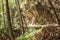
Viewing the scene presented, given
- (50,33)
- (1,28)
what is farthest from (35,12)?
(50,33)

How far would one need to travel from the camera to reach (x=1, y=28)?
11852 mm

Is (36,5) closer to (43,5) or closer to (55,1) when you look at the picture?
(43,5)

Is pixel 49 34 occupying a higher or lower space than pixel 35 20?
lower

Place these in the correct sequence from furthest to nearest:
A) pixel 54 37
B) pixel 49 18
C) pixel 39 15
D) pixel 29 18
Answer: pixel 29 18
pixel 39 15
pixel 49 18
pixel 54 37

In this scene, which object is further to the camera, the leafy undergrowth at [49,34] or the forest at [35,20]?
the forest at [35,20]

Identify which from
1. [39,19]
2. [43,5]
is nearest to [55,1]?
[43,5]

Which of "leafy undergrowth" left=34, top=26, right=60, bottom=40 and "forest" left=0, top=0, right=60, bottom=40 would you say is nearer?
"leafy undergrowth" left=34, top=26, right=60, bottom=40

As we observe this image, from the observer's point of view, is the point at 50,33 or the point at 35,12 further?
the point at 35,12

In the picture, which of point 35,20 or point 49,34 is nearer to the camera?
point 49,34

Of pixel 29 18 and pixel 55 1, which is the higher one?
pixel 55 1

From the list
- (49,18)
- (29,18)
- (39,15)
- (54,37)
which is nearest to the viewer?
(54,37)

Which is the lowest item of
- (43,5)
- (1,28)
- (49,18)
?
(1,28)

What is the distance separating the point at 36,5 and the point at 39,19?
849mm

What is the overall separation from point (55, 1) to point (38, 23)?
63.9 inches
